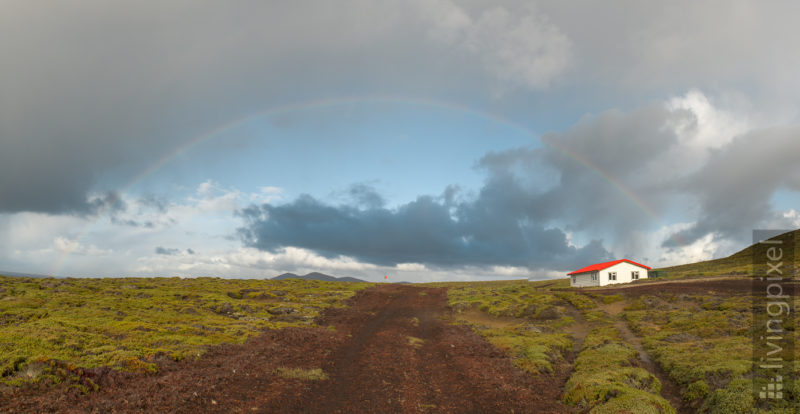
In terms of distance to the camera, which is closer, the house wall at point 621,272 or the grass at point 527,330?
the grass at point 527,330

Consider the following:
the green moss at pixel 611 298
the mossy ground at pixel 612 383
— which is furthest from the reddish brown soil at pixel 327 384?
the green moss at pixel 611 298

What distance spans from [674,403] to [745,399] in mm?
3279

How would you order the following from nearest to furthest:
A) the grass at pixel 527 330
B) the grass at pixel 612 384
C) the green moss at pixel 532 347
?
the grass at pixel 612 384 → the green moss at pixel 532 347 → the grass at pixel 527 330

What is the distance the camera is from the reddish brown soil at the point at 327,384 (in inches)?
560

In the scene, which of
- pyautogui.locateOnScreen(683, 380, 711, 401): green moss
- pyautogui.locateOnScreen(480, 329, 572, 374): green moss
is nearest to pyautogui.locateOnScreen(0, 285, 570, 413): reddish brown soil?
pyautogui.locateOnScreen(480, 329, 572, 374): green moss

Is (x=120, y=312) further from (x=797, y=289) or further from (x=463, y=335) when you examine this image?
(x=797, y=289)

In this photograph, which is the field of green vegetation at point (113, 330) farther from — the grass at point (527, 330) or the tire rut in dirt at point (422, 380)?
the grass at point (527, 330)

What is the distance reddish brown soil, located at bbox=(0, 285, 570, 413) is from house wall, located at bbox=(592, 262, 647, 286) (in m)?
65.6

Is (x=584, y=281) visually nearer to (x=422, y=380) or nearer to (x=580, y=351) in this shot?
(x=580, y=351)

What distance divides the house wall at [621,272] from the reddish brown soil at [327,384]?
6558cm

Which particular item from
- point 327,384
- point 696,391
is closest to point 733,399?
point 696,391

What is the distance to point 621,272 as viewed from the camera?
84.3 m

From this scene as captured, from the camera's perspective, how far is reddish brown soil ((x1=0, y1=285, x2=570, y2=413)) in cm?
1422

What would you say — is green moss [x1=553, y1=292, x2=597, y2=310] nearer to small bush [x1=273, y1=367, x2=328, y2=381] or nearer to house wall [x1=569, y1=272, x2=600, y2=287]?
house wall [x1=569, y1=272, x2=600, y2=287]
